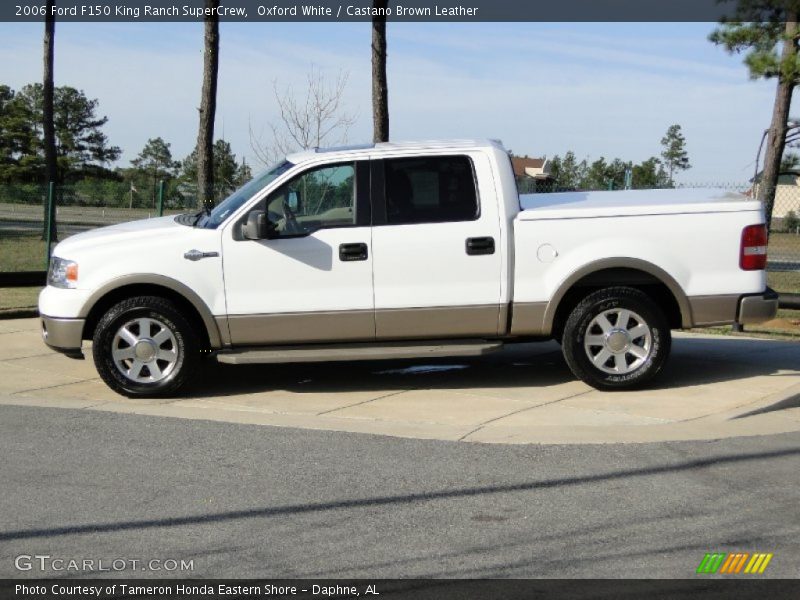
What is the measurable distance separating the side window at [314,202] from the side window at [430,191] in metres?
0.33

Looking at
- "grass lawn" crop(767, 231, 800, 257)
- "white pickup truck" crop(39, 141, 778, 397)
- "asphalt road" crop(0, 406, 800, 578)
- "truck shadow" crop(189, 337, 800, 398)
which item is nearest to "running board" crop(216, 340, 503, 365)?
"white pickup truck" crop(39, 141, 778, 397)

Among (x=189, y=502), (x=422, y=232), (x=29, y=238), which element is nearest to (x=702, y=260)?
(x=422, y=232)

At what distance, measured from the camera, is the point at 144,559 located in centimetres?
503

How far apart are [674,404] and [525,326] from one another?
1.32 meters

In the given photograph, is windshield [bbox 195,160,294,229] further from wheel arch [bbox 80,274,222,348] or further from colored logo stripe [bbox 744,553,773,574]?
colored logo stripe [bbox 744,553,773,574]

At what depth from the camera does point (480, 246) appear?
863cm

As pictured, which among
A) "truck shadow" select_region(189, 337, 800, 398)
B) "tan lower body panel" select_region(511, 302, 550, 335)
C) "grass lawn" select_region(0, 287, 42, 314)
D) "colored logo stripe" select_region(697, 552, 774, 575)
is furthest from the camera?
"grass lawn" select_region(0, 287, 42, 314)

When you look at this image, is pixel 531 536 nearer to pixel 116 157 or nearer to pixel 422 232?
pixel 422 232

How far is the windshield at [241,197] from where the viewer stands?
8.86 m

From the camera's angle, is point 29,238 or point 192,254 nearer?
point 192,254

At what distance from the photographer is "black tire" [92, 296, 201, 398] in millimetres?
8688

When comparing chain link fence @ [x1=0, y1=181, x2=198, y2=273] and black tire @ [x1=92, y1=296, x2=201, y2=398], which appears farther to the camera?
chain link fence @ [x1=0, y1=181, x2=198, y2=273]
